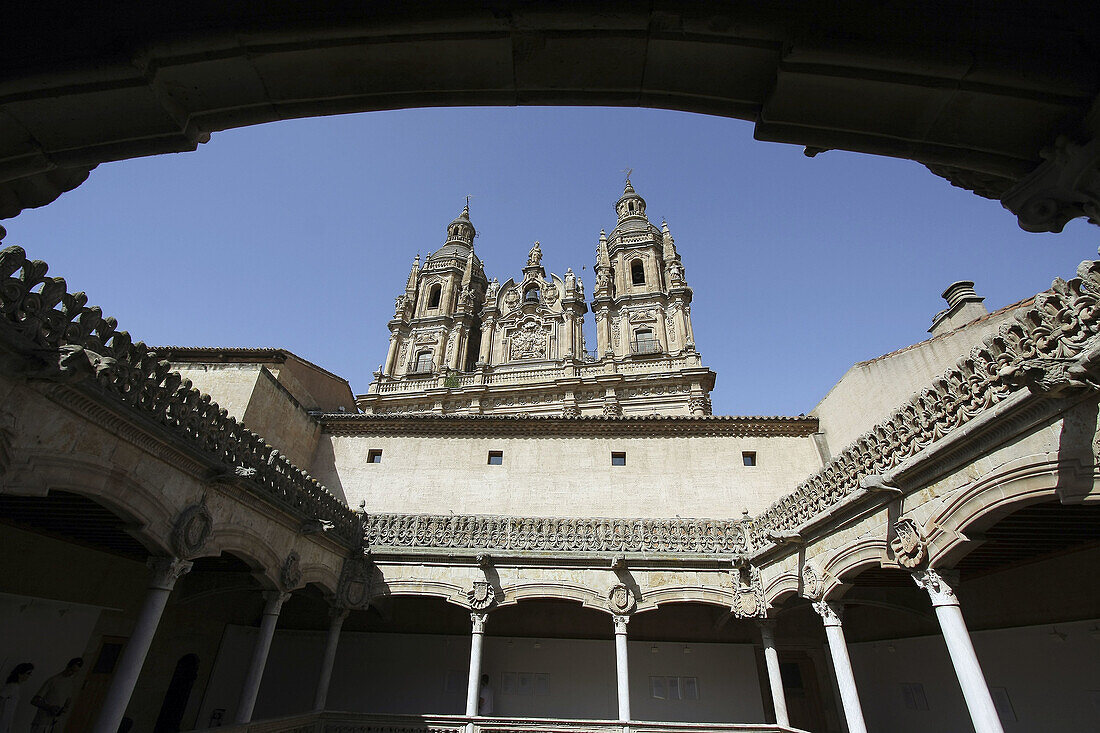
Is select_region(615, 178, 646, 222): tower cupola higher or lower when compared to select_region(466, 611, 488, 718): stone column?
higher

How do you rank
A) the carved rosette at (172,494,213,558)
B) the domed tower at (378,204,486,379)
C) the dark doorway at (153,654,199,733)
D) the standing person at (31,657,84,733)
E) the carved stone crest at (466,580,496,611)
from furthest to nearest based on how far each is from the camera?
the domed tower at (378,204,486,379) < the dark doorway at (153,654,199,733) < the carved stone crest at (466,580,496,611) < the standing person at (31,657,84,733) < the carved rosette at (172,494,213,558)

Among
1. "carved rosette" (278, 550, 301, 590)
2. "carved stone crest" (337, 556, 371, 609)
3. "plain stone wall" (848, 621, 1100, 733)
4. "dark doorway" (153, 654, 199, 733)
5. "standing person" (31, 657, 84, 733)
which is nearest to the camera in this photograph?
"standing person" (31, 657, 84, 733)

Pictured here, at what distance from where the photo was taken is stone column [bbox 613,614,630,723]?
11.3m

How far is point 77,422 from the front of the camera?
5.89 meters

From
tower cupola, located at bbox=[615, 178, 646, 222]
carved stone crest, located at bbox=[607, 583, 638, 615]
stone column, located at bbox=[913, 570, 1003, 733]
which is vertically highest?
tower cupola, located at bbox=[615, 178, 646, 222]

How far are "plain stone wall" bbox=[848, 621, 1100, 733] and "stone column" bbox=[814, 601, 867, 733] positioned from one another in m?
3.66

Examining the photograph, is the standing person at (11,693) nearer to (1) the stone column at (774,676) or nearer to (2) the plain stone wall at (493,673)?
(2) the plain stone wall at (493,673)

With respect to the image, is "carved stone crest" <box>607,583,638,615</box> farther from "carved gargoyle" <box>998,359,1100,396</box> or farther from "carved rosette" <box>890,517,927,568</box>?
"carved gargoyle" <box>998,359,1100,396</box>

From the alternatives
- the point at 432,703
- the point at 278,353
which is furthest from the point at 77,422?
the point at 278,353

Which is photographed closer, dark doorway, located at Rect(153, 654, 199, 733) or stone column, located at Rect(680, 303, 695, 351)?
dark doorway, located at Rect(153, 654, 199, 733)

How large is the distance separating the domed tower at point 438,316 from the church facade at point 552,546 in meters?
14.3

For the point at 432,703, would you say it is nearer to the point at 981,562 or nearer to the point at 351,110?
the point at 981,562

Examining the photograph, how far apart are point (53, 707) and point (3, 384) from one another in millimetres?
7728

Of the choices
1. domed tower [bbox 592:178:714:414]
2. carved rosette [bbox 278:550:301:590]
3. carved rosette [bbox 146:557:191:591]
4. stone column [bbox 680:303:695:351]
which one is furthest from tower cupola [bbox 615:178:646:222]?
carved rosette [bbox 146:557:191:591]
